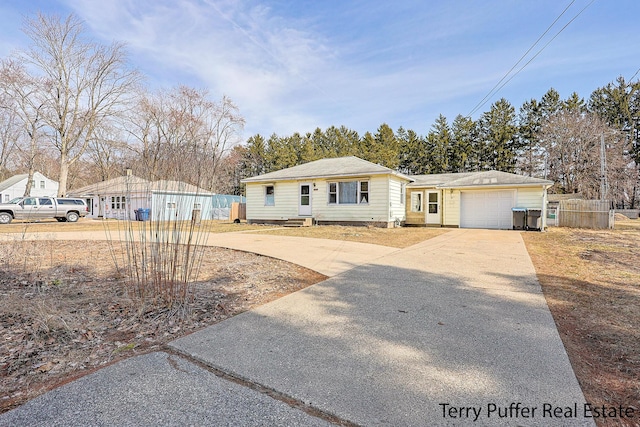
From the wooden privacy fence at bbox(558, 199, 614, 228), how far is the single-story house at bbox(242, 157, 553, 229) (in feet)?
9.09

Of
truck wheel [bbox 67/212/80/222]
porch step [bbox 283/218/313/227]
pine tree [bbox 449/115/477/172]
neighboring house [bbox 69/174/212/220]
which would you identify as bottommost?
porch step [bbox 283/218/313/227]

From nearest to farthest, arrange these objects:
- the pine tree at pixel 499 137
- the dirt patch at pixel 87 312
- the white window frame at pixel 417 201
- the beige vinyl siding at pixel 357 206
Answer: the dirt patch at pixel 87 312
the beige vinyl siding at pixel 357 206
the white window frame at pixel 417 201
the pine tree at pixel 499 137

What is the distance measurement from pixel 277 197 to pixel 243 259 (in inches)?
428

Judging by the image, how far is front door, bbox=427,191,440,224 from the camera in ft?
55.8

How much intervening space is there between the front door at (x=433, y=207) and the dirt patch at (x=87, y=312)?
12.8m

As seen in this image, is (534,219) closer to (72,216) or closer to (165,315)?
(165,315)

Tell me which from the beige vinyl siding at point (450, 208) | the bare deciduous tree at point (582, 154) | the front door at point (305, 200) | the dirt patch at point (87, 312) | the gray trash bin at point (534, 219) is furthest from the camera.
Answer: the bare deciduous tree at point (582, 154)

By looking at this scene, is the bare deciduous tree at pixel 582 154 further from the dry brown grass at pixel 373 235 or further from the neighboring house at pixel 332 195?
the dry brown grass at pixel 373 235

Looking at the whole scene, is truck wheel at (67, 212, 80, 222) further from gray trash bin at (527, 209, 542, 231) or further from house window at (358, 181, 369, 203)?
gray trash bin at (527, 209, 542, 231)

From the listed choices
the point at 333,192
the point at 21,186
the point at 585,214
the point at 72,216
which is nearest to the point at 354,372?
the point at 333,192

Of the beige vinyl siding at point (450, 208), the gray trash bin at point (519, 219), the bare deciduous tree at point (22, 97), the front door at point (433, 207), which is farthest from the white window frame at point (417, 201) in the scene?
the bare deciduous tree at point (22, 97)

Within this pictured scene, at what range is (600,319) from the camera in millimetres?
3342

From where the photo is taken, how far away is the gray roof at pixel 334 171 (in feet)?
49.1

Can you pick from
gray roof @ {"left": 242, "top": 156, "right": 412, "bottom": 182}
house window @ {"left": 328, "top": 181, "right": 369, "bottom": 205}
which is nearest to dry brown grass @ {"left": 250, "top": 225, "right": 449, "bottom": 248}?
house window @ {"left": 328, "top": 181, "right": 369, "bottom": 205}
